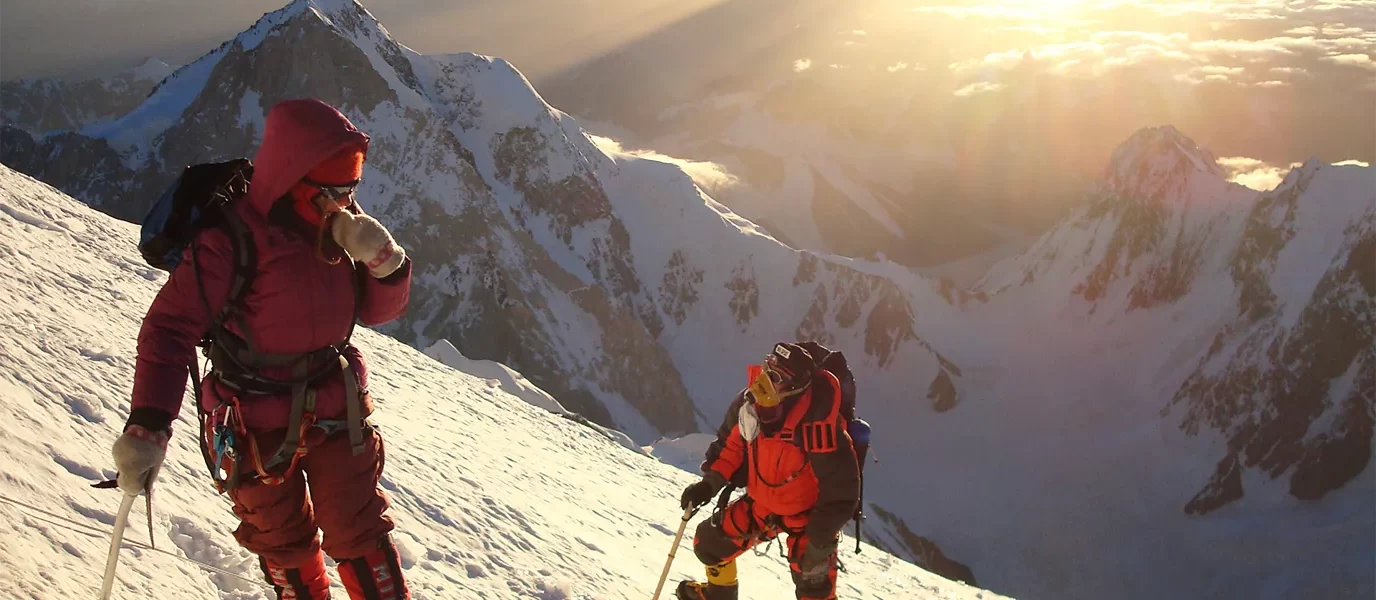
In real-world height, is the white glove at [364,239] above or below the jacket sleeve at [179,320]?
above

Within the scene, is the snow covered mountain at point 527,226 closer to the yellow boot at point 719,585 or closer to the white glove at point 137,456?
the yellow boot at point 719,585

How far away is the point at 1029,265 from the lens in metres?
159

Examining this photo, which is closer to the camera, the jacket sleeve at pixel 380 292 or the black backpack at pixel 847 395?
the jacket sleeve at pixel 380 292

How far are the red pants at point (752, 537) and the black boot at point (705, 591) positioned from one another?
26 cm

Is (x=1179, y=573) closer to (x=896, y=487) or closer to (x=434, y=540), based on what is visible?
(x=896, y=487)

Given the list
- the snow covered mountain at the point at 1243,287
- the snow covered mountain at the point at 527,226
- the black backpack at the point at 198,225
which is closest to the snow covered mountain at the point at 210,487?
the black backpack at the point at 198,225

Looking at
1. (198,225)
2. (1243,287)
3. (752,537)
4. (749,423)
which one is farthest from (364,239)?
(1243,287)

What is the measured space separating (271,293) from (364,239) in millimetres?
553

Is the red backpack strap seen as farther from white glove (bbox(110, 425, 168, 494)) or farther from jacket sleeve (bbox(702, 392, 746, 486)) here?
white glove (bbox(110, 425, 168, 494))

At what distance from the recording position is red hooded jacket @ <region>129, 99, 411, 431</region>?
12.3 ft

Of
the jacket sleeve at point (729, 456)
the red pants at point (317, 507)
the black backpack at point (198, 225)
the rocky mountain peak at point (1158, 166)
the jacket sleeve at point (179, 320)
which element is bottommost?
the jacket sleeve at point (729, 456)

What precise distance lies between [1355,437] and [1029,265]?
77.4 metres

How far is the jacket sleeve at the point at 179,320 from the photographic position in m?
3.71

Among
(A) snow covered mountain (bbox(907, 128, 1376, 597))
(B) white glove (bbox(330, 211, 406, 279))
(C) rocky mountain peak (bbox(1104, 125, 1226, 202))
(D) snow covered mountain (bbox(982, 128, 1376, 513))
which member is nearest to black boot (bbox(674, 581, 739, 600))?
(B) white glove (bbox(330, 211, 406, 279))
